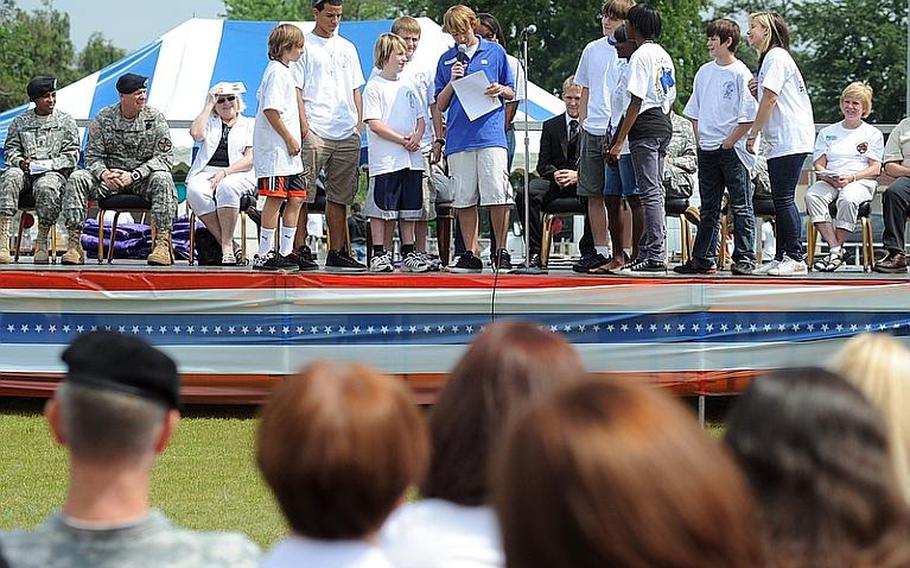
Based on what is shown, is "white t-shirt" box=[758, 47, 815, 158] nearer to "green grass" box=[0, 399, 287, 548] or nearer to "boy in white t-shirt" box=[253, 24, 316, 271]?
"boy in white t-shirt" box=[253, 24, 316, 271]

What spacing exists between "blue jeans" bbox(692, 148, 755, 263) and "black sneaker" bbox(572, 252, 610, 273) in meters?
0.64

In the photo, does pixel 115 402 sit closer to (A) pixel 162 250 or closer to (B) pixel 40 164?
(A) pixel 162 250

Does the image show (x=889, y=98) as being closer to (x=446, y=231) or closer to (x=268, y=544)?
(x=446, y=231)

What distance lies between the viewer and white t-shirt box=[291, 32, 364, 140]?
9227 millimetres

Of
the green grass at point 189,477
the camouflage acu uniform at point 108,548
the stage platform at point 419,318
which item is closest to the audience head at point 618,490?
the camouflage acu uniform at point 108,548

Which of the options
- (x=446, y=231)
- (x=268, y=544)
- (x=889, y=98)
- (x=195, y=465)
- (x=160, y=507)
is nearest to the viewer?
(x=268, y=544)

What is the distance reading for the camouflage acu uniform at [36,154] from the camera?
9859 millimetres


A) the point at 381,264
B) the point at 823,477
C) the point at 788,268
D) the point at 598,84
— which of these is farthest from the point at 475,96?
the point at 823,477

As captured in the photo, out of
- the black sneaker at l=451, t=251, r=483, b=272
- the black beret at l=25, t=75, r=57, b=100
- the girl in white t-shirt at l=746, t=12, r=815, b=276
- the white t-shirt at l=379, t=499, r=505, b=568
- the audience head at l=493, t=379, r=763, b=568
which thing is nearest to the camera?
the audience head at l=493, t=379, r=763, b=568

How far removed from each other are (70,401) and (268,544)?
337 centimetres

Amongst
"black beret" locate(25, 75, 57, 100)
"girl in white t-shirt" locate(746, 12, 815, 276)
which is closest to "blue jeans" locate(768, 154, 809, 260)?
"girl in white t-shirt" locate(746, 12, 815, 276)

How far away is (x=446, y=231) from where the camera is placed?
10.4 m

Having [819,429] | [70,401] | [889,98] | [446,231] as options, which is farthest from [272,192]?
[889,98]

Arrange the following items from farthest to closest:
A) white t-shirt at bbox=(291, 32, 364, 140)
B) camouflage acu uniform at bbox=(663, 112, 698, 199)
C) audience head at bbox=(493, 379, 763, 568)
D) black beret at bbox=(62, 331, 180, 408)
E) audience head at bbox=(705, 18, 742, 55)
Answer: camouflage acu uniform at bbox=(663, 112, 698, 199), white t-shirt at bbox=(291, 32, 364, 140), audience head at bbox=(705, 18, 742, 55), black beret at bbox=(62, 331, 180, 408), audience head at bbox=(493, 379, 763, 568)
